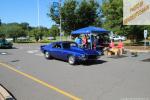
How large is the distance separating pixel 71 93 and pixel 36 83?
2370 millimetres

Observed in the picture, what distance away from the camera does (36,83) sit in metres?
11.5

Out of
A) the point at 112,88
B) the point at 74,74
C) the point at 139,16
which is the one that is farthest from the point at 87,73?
the point at 139,16

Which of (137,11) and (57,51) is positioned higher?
(137,11)

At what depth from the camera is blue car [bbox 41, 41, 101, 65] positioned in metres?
17.0

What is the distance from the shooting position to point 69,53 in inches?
696

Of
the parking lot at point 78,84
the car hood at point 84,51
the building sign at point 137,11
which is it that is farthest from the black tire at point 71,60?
the building sign at point 137,11

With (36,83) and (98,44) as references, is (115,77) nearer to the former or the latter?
(36,83)

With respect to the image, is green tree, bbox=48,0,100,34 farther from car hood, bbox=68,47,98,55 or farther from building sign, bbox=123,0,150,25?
car hood, bbox=68,47,98,55

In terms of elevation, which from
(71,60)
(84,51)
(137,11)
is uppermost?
(137,11)

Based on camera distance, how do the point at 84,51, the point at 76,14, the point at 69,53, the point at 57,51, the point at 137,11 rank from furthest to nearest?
the point at 76,14
the point at 137,11
the point at 57,51
the point at 69,53
the point at 84,51

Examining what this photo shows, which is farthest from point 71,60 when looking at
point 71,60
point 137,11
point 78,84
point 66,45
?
point 137,11

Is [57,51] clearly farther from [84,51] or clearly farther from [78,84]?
[78,84]

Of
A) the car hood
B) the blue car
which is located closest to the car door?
the blue car

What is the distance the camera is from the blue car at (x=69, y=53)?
17.0 metres
